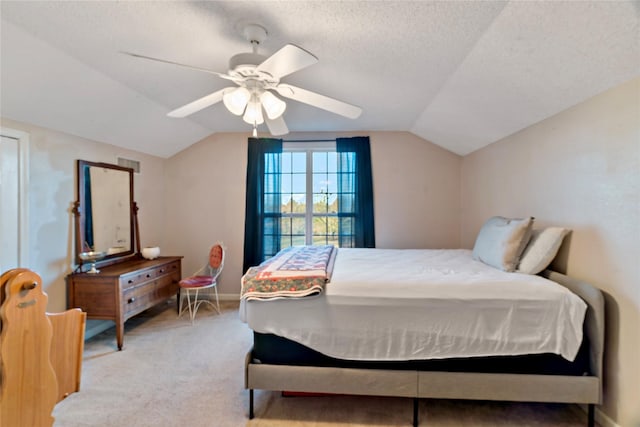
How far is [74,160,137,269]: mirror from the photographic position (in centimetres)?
290

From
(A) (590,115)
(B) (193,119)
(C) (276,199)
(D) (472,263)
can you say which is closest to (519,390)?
(D) (472,263)

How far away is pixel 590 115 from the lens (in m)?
1.90

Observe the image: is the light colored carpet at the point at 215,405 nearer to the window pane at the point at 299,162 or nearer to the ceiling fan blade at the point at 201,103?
the ceiling fan blade at the point at 201,103

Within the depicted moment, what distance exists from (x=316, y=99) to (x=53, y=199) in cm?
256

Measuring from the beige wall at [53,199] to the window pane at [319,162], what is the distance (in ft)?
8.26

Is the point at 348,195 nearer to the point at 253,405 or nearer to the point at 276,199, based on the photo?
the point at 276,199

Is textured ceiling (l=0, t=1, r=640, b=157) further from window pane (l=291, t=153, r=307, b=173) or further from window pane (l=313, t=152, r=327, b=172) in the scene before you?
window pane (l=291, t=153, r=307, b=173)

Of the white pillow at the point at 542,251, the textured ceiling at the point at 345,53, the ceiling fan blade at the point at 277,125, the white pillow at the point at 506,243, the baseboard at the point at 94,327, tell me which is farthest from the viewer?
the baseboard at the point at 94,327

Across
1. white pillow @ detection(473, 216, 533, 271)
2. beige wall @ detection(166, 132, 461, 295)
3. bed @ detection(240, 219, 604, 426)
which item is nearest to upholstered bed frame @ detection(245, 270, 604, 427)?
bed @ detection(240, 219, 604, 426)

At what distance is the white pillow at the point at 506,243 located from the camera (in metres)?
2.16

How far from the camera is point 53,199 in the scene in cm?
264

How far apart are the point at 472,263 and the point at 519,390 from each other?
1.01 metres

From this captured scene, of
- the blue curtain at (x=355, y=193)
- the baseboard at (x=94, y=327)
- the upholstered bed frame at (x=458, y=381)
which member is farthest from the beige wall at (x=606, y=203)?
the baseboard at (x=94, y=327)

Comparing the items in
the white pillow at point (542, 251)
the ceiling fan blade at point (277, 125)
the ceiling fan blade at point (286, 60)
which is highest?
the ceiling fan blade at point (286, 60)
